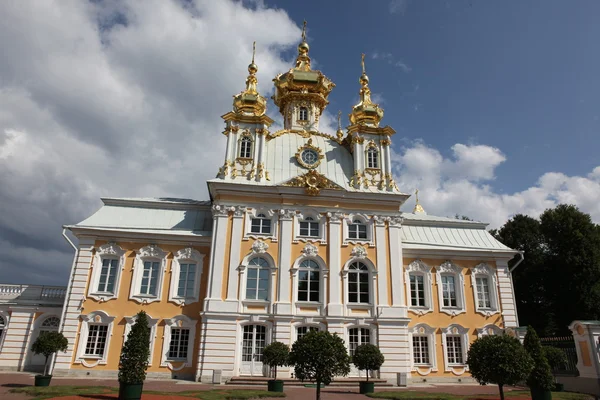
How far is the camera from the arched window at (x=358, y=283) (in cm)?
2478

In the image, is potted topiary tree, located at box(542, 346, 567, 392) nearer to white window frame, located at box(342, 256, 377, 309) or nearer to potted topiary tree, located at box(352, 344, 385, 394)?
potted topiary tree, located at box(352, 344, 385, 394)

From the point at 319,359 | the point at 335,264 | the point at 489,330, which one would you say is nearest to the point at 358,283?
the point at 335,264

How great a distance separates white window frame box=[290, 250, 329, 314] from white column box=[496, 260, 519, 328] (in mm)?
11121

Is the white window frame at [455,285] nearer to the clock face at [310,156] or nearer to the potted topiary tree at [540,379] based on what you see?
the potted topiary tree at [540,379]

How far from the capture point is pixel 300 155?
27609mm

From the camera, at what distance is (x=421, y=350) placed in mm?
25062

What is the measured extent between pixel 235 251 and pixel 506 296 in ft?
54.8

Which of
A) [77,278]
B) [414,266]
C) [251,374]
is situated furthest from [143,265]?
[414,266]

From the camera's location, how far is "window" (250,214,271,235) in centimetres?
2527

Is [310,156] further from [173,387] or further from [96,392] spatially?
[96,392]

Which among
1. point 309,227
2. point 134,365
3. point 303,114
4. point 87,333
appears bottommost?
point 134,365

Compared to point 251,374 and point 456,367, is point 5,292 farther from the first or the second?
point 456,367

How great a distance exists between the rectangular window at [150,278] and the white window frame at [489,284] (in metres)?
18.9

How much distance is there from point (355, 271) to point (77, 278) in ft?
50.5
